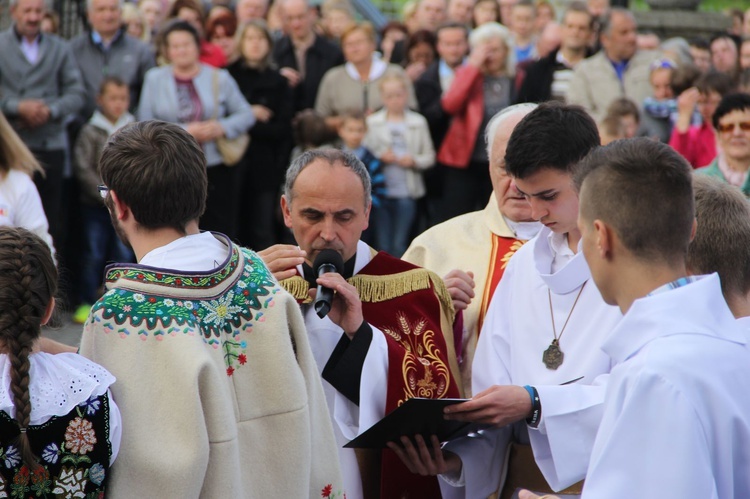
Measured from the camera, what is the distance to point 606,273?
2.51m

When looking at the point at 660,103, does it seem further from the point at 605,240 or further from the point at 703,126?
the point at 605,240

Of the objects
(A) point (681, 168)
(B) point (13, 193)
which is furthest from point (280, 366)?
(B) point (13, 193)

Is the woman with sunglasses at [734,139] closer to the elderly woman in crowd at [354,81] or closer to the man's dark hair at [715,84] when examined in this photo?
the man's dark hair at [715,84]

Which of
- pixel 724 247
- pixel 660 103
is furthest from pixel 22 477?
pixel 660 103

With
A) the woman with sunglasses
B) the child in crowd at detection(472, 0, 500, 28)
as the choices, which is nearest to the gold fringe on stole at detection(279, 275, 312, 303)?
the woman with sunglasses

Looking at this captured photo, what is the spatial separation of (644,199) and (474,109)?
23.3 feet

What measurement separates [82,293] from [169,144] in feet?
20.0

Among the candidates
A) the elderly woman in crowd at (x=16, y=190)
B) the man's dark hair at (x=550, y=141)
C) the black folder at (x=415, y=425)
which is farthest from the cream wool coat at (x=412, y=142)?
the black folder at (x=415, y=425)

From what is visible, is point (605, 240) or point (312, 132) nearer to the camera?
point (605, 240)

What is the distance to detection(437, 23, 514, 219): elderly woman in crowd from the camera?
30.8 feet

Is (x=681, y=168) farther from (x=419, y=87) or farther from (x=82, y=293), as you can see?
(x=419, y=87)

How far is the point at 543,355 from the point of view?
3682 mm

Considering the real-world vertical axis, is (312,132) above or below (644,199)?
below

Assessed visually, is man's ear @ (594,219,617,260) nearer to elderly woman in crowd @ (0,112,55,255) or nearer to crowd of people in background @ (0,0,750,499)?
crowd of people in background @ (0,0,750,499)
